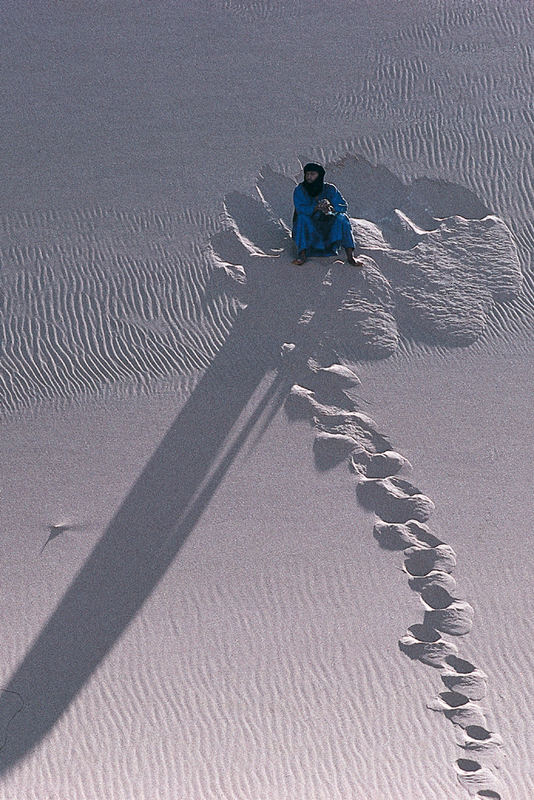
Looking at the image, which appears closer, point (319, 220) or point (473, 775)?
point (473, 775)

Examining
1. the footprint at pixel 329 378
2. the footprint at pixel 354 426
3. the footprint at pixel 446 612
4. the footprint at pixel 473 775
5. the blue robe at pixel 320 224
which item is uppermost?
the blue robe at pixel 320 224

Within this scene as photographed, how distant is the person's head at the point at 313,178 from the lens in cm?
660

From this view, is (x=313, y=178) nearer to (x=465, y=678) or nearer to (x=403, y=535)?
(x=403, y=535)

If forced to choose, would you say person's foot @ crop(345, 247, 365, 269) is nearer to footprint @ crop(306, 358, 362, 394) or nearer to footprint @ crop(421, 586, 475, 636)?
footprint @ crop(306, 358, 362, 394)

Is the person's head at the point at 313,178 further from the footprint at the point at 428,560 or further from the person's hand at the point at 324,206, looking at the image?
the footprint at the point at 428,560

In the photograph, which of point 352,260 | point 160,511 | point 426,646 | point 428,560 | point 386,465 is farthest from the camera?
point 352,260

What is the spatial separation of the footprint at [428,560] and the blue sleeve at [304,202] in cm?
294

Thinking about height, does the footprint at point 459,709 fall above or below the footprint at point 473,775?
above

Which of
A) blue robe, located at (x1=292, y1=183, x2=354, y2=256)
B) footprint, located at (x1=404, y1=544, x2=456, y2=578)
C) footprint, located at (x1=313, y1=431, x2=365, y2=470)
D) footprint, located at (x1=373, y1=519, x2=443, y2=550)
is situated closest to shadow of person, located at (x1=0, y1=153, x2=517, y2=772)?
blue robe, located at (x1=292, y1=183, x2=354, y2=256)

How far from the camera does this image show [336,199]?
6867 millimetres

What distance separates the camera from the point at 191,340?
6.98m

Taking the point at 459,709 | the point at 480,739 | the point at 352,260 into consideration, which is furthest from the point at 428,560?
the point at 352,260

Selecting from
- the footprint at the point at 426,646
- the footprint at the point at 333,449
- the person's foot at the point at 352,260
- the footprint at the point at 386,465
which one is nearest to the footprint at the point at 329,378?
the footprint at the point at 333,449

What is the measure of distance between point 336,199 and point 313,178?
31 cm
